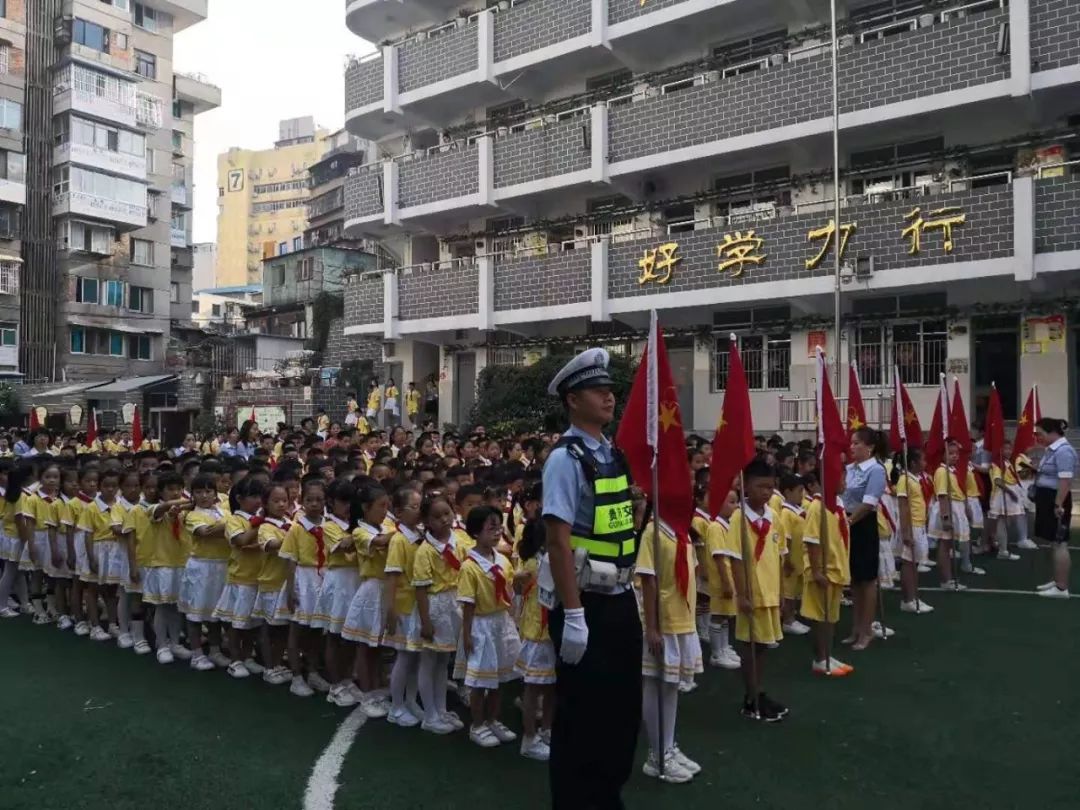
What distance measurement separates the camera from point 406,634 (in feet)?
17.4

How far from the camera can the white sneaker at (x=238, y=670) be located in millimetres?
6234

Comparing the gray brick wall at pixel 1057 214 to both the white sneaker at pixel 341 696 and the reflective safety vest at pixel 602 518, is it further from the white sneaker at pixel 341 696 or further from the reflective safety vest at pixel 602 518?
the reflective safety vest at pixel 602 518

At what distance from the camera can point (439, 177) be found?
21.2 meters

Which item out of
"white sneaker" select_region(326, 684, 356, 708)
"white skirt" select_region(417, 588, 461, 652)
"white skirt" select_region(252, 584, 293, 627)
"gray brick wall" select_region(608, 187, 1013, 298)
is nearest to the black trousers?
"white skirt" select_region(417, 588, 461, 652)

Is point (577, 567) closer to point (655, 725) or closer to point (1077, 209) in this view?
point (655, 725)

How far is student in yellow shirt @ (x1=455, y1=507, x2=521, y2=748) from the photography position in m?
4.92

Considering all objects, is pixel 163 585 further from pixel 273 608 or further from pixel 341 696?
pixel 341 696

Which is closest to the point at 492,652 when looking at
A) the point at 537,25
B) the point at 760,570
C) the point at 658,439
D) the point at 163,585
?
the point at 658,439

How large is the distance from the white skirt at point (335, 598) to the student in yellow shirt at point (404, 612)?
0.46 meters

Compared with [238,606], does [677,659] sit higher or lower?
higher

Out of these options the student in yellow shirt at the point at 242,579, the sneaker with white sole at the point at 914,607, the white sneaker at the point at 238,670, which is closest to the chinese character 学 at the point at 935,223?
the sneaker with white sole at the point at 914,607

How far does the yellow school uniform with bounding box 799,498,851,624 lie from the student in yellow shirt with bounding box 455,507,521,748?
2309 millimetres

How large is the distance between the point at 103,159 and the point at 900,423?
3547cm

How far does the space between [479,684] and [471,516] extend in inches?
35.8
